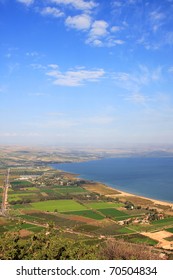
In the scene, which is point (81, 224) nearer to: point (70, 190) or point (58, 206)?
point (58, 206)

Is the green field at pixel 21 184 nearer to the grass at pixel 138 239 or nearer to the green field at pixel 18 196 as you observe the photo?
the green field at pixel 18 196

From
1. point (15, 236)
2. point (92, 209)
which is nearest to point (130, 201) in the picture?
point (92, 209)

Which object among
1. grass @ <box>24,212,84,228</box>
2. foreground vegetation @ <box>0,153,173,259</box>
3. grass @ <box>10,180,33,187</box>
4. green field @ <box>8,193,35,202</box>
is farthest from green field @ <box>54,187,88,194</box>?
grass @ <box>24,212,84,228</box>

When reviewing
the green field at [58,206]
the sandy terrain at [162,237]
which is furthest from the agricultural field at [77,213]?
the sandy terrain at [162,237]

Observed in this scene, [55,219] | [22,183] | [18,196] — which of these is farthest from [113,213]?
[22,183]
